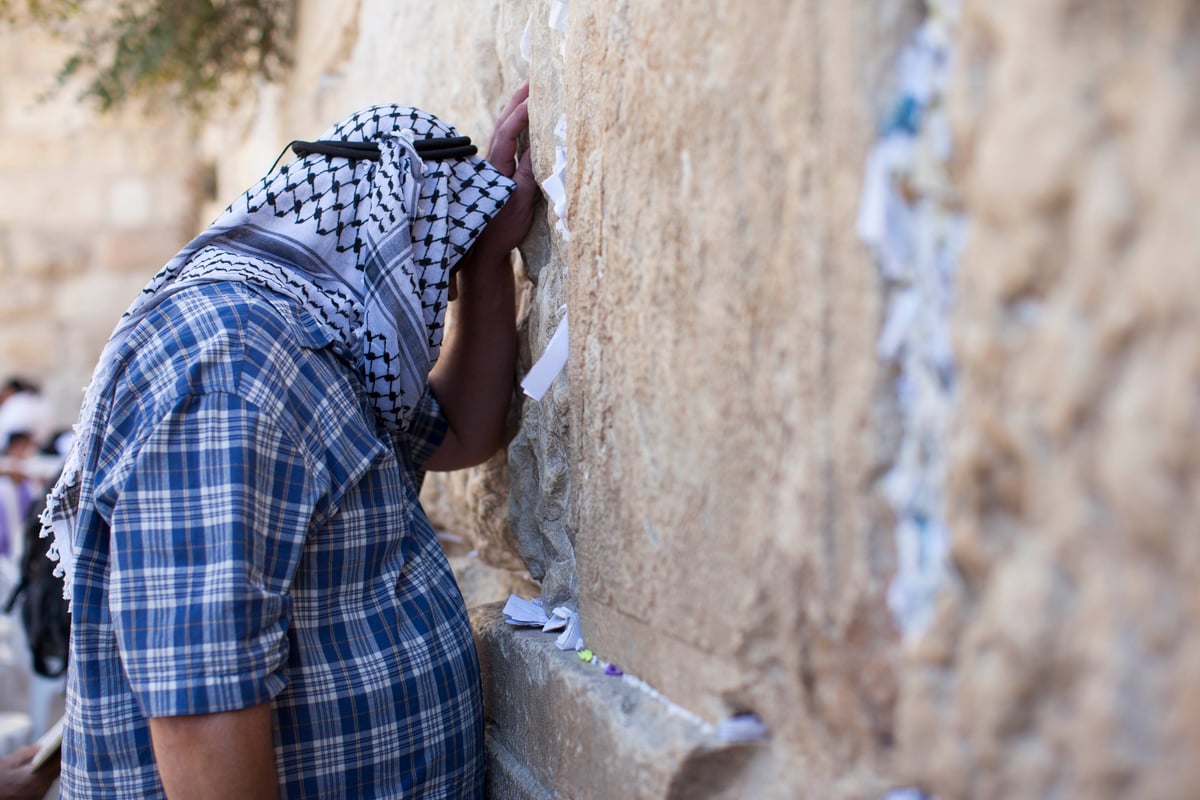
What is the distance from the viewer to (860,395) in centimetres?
86

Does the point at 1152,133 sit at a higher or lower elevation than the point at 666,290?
higher

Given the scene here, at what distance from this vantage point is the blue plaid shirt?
127 centimetres

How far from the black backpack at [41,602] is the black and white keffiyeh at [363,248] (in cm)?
172

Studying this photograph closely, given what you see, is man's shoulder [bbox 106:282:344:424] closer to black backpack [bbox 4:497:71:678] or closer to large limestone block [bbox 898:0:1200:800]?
large limestone block [bbox 898:0:1200:800]

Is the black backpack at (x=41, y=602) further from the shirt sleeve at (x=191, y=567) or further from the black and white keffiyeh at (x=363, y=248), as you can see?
the shirt sleeve at (x=191, y=567)

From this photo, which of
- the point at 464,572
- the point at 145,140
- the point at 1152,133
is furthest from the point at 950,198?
the point at 145,140

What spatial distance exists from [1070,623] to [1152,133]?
318 millimetres

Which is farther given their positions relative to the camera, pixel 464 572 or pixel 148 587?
pixel 464 572

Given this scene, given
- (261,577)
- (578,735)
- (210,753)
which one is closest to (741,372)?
(578,735)

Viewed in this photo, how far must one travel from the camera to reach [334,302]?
1531mm

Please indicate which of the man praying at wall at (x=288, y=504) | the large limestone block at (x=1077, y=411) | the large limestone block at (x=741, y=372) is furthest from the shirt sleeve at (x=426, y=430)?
the large limestone block at (x=1077, y=411)

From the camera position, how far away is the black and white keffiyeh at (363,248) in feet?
4.96

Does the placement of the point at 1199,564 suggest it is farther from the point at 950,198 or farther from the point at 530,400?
the point at 530,400

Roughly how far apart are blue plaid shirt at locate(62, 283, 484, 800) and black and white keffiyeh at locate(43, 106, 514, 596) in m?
0.07
